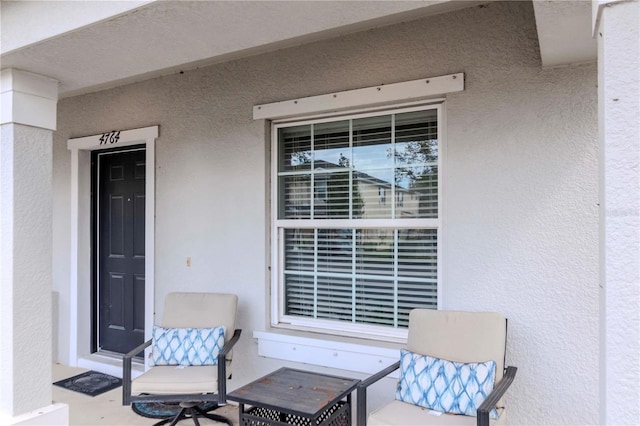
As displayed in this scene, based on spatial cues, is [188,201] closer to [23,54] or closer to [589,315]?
[23,54]

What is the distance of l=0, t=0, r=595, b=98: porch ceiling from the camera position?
171 centimetres

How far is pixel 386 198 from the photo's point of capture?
3.19m

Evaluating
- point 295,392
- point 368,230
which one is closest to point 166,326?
point 295,392

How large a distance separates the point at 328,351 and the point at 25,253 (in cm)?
203

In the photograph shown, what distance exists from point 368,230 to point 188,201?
1.70 meters

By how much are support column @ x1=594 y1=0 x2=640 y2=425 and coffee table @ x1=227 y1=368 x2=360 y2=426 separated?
4.83ft

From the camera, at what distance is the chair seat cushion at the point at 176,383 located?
2904 mm

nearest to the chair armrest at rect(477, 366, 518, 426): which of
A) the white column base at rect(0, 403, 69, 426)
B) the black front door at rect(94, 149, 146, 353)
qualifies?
the white column base at rect(0, 403, 69, 426)

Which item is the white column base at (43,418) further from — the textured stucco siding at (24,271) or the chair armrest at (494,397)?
the chair armrest at (494,397)

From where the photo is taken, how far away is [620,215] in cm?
111

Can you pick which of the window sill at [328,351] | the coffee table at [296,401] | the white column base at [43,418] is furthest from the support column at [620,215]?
the white column base at [43,418]

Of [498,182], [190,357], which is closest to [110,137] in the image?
A: [190,357]

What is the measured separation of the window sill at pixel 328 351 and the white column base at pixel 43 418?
1448 mm

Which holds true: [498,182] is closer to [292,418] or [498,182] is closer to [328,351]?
[328,351]
